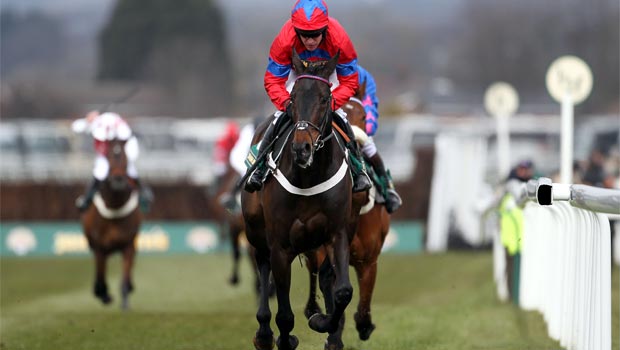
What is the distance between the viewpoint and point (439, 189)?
79.4 ft

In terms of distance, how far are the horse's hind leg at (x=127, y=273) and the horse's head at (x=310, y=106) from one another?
6.79 m

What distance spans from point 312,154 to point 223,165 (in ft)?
43.3

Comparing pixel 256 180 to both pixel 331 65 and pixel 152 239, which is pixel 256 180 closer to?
pixel 331 65

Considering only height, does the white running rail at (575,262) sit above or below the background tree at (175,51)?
above

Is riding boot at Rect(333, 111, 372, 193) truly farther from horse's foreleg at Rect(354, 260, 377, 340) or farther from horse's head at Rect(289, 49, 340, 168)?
horse's foreleg at Rect(354, 260, 377, 340)

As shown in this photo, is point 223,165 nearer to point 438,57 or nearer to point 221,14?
point 221,14

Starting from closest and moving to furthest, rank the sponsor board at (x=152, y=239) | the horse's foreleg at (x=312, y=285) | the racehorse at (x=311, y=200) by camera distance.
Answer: the racehorse at (x=311, y=200), the horse's foreleg at (x=312, y=285), the sponsor board at (x=152, y=239)

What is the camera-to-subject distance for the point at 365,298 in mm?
9125

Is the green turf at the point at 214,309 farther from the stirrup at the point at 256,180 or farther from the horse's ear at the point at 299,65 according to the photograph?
the horse's ear at the point at 299,65

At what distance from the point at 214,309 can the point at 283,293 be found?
276 inches

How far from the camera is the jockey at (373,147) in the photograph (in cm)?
907

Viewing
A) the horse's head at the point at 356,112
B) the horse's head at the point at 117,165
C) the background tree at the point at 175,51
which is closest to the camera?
the horse's head at the point at 356,112

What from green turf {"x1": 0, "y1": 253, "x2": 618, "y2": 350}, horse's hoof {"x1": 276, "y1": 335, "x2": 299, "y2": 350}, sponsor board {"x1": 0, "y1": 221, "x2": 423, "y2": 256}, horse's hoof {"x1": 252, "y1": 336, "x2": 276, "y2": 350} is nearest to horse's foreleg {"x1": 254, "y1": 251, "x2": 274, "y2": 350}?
horse's hoof {"x1": 252, "y1": 336, "x2": 276, "y2": 350}

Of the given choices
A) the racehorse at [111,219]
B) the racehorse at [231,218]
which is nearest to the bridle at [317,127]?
the racehorse at [231,218]
